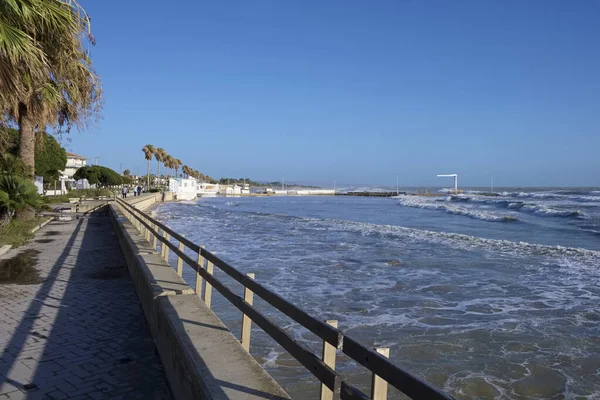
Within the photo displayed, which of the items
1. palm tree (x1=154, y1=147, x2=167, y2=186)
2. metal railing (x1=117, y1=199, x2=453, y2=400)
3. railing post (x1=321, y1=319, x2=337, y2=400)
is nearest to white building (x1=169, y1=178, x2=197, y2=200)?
palm tree (x1=154, y1=147, x2=167, y2=186)

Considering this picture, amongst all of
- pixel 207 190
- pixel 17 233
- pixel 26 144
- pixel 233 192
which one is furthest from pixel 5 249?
pixel 233 192

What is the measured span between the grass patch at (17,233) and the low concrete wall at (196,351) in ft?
32.5

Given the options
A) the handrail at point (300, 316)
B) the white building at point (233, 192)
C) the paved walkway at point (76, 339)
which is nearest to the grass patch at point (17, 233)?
the paved walkway at point (76, 339)

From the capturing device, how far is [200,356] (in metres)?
4.11

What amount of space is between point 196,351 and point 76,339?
274 cm

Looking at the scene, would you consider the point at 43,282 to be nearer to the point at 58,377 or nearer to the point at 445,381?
the point at 58,377

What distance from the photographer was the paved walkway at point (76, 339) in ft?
15.7

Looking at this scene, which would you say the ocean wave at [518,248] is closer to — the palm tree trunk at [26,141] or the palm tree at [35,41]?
the palm tree at [35,41]

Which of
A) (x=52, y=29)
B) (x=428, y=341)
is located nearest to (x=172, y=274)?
(x=428, y=341)

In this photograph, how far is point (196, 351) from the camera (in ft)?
13.9

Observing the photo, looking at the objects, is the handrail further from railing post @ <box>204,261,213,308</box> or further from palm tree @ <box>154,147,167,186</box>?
palm tree @ <box>154,147,167,186</box>

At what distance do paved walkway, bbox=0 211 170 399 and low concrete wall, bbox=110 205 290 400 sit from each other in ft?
0.92

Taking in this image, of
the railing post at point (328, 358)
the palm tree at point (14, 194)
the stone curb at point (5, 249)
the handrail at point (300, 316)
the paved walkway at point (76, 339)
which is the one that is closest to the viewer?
the handrail at point (300, 316)

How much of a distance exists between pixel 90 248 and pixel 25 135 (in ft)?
30.7
